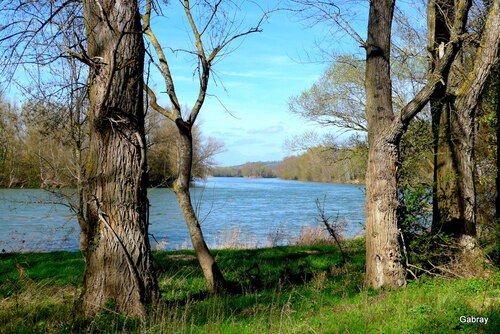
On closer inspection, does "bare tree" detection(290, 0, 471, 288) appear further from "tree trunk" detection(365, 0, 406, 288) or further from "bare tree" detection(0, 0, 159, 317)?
"bare tree" detection(0, 0, 159, 317)

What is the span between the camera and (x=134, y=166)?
510 cm

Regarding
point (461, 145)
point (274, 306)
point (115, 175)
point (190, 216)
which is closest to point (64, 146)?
point (190, 216)

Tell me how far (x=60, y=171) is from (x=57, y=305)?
22.3 ft

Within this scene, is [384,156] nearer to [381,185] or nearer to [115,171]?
[381,185]

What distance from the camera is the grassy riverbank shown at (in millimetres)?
4164

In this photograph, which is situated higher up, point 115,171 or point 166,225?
point 115,171

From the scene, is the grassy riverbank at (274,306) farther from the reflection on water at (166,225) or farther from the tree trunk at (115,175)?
the reflection on water at (166,225)

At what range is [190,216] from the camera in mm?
7027

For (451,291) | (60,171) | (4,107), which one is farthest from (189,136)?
(4,107)

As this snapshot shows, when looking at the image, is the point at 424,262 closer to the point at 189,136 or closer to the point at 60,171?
the point at 189,136

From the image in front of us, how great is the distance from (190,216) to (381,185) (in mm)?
3112

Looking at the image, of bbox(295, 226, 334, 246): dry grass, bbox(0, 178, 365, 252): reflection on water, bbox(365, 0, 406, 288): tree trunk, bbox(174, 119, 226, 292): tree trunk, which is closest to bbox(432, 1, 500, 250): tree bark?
bbox(365, 0, 406, 288): tree trunk

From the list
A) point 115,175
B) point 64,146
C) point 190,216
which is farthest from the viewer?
point 64,146

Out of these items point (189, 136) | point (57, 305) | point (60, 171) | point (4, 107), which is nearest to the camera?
point (57, 305)
